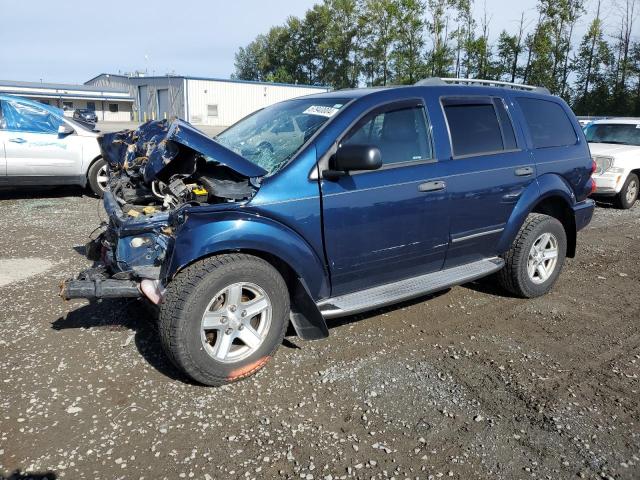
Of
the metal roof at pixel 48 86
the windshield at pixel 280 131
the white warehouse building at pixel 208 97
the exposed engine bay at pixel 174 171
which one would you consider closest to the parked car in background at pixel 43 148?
the exposed engine bay at pixel 174 171

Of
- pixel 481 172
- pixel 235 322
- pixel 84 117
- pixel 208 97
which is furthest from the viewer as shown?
pixel 208 97

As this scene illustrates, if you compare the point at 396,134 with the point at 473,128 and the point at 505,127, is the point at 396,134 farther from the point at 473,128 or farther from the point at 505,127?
the point at 505,127

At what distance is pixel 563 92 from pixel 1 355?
45906mm

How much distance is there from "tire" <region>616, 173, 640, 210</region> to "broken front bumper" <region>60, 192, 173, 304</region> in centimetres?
962

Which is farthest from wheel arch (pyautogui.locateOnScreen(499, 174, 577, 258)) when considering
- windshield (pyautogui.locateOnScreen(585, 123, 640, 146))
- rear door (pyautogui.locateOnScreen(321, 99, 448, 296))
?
windshield (pyautogui.locateOnScreen(585, 123, 640, 146))

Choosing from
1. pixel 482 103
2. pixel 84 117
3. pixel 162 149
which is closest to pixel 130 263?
pixel 162 149

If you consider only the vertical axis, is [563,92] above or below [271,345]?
above

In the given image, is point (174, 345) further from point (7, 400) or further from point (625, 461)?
point (625, 461)

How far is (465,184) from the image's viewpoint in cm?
411

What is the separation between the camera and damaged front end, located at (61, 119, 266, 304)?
128 inches

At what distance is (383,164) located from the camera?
3.77 meters

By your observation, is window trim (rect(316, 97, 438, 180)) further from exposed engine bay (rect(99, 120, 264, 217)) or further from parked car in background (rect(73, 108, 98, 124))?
parked car in background (rect(73, 108, 98, 124))

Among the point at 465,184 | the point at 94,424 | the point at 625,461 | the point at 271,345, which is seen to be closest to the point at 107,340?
the point at 94,424

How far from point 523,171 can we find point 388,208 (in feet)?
5.21
